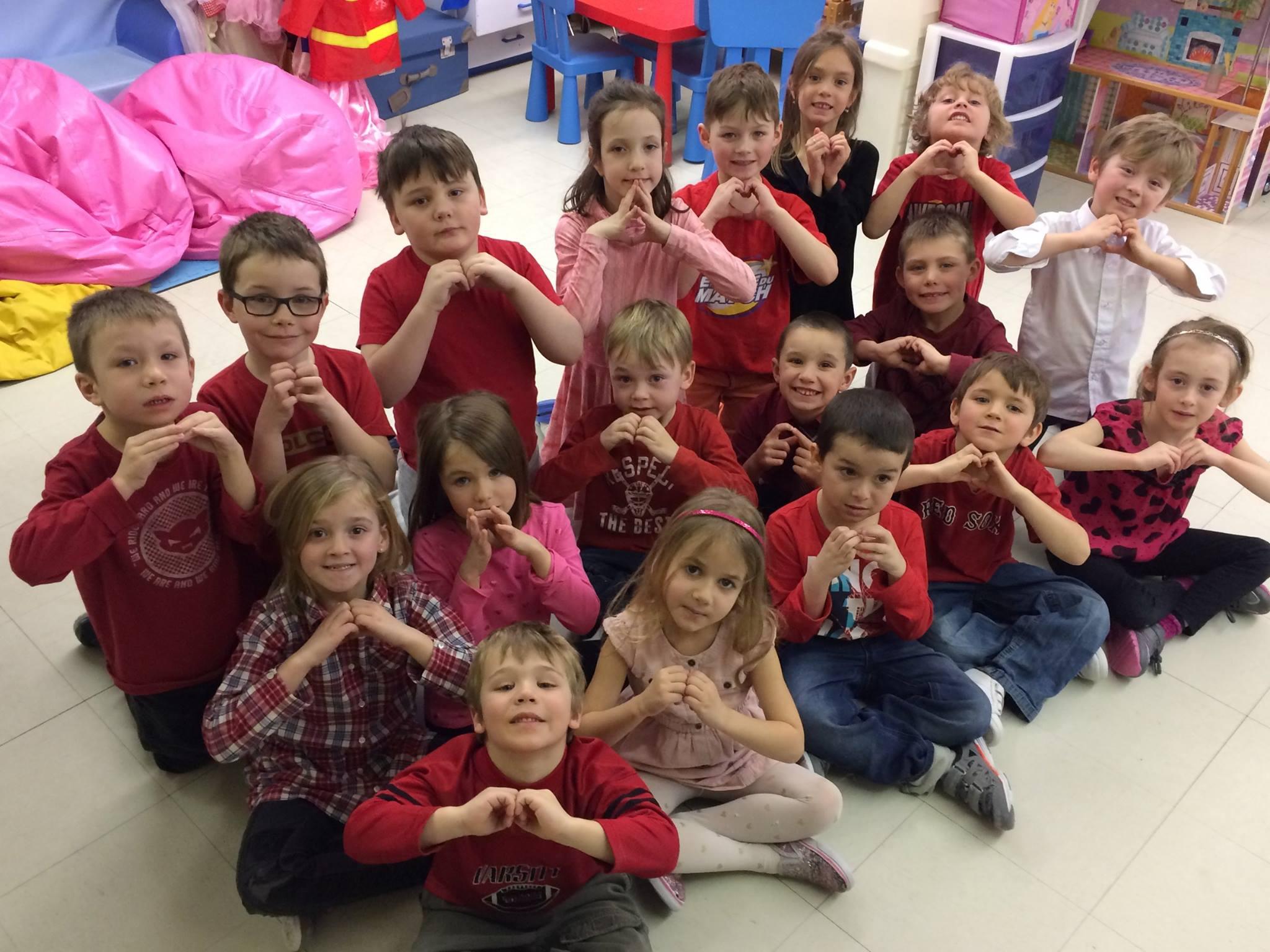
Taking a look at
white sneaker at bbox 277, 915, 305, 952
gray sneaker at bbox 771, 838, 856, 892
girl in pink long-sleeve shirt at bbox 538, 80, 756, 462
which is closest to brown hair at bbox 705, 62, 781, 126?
girl in pink long-sleeve shirt at bbox 538, 80, 756, 462

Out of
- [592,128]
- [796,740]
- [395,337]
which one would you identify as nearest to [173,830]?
[395,337]

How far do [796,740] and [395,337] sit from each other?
Answer: 1.01 m

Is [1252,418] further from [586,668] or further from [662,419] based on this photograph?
[586,668]

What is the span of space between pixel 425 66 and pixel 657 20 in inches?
50.3

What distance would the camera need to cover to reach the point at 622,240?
82.0 inches

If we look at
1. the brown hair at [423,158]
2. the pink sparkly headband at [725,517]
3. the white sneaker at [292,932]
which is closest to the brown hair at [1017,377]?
the pink sparkly headband at [725,517]

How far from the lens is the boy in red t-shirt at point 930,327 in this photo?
226 cm

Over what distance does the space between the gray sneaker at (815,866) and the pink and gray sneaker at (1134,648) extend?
0.79 meters

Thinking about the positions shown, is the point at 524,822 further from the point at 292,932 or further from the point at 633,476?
the point at 633,476

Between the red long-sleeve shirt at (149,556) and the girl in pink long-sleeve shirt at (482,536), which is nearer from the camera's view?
the red long-sleeve shirt at (149,556)

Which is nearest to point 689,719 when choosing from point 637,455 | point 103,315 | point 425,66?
point 637,455

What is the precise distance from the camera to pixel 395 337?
189 centimetres

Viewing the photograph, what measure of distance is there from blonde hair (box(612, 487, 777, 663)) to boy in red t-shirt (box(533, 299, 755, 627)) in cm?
27

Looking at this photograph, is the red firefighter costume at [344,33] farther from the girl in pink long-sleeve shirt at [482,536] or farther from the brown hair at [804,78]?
the girl in pink long-sleeve shirt at [482,536]
